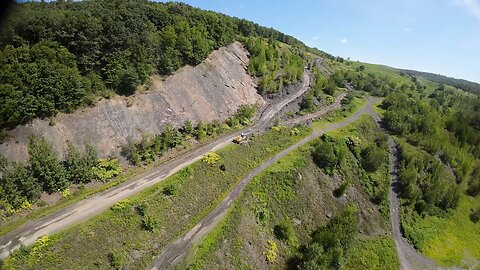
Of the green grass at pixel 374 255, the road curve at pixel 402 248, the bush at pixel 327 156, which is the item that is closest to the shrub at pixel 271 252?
the green grass at pixel 374 255

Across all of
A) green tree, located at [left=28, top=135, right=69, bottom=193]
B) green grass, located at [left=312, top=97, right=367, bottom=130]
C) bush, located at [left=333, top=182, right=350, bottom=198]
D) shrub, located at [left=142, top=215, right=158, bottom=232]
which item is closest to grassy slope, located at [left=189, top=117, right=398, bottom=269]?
bush, located at [left=333, top=182, right=350, bottom=198]

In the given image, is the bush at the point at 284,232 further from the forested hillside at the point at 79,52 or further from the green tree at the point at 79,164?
the forested hillside at the point at 79,52

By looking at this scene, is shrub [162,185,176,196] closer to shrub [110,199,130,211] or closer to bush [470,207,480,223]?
shrub [110,199,130,211]

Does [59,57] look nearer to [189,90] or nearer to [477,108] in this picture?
[189,90]

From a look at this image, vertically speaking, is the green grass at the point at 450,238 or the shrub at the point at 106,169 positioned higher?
the shrub at the point at 106,169

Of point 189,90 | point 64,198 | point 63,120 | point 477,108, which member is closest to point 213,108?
point 189,90

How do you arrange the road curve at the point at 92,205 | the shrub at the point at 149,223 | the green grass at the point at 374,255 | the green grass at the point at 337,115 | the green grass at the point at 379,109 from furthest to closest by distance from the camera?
the green grass at the point at 379,109 → the green grass at the point at 337,115 → the green grass at the point at 374,255 → the shrub at the point at 149,223 → the road curve at the point at 92,205

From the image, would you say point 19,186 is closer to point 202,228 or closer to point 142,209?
point 142,209
